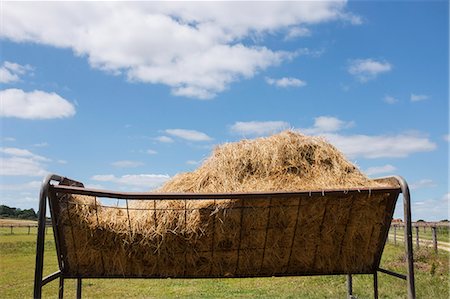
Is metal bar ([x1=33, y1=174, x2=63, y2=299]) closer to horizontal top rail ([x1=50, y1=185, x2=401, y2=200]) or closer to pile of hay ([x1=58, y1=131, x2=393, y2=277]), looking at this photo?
horizontal top rail ([x1=50, y1=185, x2=401, y2=200])

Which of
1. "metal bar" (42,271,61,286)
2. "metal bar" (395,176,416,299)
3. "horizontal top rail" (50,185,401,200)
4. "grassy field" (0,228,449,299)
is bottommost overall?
"grassy field" (0,228,449,299)

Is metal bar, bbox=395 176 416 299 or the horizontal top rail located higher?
the horizontal top rail

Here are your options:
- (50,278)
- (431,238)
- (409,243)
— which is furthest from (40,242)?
(431,238)

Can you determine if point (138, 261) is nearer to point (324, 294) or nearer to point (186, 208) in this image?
point (186, 208)

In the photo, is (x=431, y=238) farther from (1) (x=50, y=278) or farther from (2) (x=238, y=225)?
(1) (x=50, y=278)

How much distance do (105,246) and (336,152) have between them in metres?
3.08

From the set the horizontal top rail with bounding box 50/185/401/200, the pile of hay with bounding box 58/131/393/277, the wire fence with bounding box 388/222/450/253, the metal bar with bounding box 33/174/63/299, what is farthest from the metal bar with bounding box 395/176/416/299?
the metal bar with bounding box 33/174/63/299

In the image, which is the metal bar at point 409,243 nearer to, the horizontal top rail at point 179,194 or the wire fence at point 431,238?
the horizontal top rail at point 179,194

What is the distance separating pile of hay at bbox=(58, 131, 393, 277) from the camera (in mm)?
5191

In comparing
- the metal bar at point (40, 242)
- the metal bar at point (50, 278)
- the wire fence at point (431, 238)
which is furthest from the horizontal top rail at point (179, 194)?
the wire fence at point (431, 238)

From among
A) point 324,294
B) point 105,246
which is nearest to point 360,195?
point 105,246

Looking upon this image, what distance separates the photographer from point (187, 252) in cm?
532

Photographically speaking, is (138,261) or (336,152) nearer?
(138,261)

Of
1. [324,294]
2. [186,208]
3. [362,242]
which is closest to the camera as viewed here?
[186,208]
